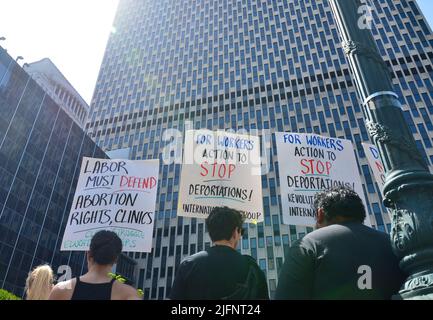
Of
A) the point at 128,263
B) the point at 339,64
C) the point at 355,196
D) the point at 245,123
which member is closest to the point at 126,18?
the point at 245,123

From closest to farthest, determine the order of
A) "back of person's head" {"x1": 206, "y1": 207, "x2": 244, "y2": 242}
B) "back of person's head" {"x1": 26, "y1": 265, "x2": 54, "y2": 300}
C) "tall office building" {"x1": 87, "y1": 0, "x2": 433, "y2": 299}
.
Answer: "back of person's head" {"x1": 206, "y1": 207, "x2": 244, "y2": 242}
"back of person's head" {"x1": 26, "y1": 265, "x2": 54, "y2": 300}
"tall office building" {"x1": 87, "y1": 0, "x2": 433, "y2": 299}

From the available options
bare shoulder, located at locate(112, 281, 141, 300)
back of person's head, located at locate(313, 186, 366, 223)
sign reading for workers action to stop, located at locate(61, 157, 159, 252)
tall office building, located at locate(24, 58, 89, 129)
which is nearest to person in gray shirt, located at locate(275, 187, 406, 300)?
back of person's head, located at locate(313, 186, 366, 223)

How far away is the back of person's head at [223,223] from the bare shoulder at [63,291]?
1517 mm

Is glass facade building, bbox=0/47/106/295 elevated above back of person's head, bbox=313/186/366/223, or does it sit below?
above

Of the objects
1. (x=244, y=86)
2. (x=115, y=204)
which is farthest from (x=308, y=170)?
(x=244, y=86)

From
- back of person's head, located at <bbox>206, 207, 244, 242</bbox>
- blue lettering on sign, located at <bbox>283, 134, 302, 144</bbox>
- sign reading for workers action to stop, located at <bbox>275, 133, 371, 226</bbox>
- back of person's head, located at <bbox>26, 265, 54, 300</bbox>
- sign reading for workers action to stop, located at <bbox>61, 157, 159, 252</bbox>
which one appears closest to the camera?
back of person's head, located at <bbox>206, 207, 244, 242</bbox>

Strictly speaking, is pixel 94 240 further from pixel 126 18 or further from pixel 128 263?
pixel 126 18

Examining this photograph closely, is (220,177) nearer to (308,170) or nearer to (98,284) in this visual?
(308,170)

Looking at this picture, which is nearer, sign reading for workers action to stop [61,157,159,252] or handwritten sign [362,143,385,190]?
sign reading for workers action to stop [61,157,159,252]

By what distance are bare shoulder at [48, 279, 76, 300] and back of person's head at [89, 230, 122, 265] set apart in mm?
350

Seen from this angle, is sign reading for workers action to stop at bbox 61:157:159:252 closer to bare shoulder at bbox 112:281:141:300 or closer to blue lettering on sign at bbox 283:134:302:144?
blue lettering on sign at bbox 283:134:302:144

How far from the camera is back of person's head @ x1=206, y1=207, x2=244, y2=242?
365cm

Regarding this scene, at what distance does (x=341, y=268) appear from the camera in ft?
8.86
